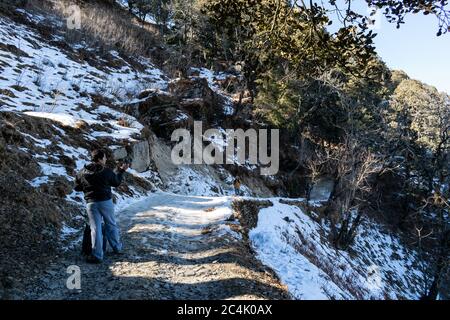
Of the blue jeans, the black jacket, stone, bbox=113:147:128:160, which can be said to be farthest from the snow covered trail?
stone, bbox=113:147:128:160

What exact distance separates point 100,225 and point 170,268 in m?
1.43

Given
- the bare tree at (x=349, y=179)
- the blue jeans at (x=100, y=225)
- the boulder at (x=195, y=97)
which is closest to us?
the blue jeans at (x=100, y=225)

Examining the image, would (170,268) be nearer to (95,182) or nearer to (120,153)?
(95,182)

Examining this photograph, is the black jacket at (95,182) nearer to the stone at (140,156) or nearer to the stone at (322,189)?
the stone at (140,156)

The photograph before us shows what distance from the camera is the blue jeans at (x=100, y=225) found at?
697cm

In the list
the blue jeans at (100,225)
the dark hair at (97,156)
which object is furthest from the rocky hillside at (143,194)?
the dark hair at (97,156)

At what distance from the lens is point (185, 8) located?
117ft

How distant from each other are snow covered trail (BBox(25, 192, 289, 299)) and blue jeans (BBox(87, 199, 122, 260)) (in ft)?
0.82

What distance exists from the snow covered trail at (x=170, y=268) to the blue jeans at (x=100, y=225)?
0.25 m

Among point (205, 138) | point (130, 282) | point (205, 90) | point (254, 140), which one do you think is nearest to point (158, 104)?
point (205, 138)

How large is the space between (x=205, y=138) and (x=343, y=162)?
8.61 metres

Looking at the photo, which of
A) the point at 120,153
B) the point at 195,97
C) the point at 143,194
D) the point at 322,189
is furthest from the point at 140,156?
the point at 322,189

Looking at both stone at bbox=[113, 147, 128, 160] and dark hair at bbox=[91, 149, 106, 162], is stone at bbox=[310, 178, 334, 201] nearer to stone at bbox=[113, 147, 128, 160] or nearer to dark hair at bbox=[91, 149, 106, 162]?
stone at bbox=[113, 147, 128, 160]

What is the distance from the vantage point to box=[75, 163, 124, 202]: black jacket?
23.1 ft
